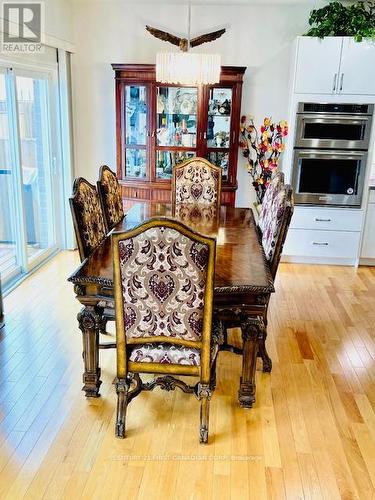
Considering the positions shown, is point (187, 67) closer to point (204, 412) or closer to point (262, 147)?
point (262, 147)

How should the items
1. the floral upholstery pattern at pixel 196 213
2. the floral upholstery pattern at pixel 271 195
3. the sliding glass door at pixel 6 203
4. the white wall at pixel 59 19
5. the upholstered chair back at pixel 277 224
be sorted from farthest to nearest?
the white wall at pixel 59 19
the sliding glass door at pixel 6 203
the floral upholstery pattern at pixel 196 213
the floral upholstery pattern at pixel 271 195
the upholstered chair back at pixel 277 224

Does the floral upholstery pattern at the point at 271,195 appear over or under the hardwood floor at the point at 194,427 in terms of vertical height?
over

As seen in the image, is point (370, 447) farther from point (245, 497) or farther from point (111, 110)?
point (111, 110)

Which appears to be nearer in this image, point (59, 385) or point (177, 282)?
point (177, 282)

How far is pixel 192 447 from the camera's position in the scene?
226cm

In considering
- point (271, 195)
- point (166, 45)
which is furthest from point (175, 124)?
point (271, 195)

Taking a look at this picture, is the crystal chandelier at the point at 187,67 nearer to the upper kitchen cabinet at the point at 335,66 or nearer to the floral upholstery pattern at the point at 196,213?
the floral upholstery pattern at the point at 196,213

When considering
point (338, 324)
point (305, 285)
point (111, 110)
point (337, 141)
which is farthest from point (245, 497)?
point (111, 110)

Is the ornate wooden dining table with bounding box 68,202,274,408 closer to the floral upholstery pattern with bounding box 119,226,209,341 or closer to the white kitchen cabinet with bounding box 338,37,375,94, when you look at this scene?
the floral upholstery pattern with bounding box 119,226,209,341

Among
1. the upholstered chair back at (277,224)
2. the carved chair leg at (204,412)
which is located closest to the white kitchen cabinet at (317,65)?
the upholstered chair back at (277,224)

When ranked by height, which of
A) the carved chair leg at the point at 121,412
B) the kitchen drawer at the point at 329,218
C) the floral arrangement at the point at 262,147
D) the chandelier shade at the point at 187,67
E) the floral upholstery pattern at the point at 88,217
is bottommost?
the carved chair leg at the point at 121,412

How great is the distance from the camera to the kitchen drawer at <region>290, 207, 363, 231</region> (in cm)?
480

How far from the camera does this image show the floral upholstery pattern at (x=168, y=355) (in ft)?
7.17

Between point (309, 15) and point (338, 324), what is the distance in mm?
3175
